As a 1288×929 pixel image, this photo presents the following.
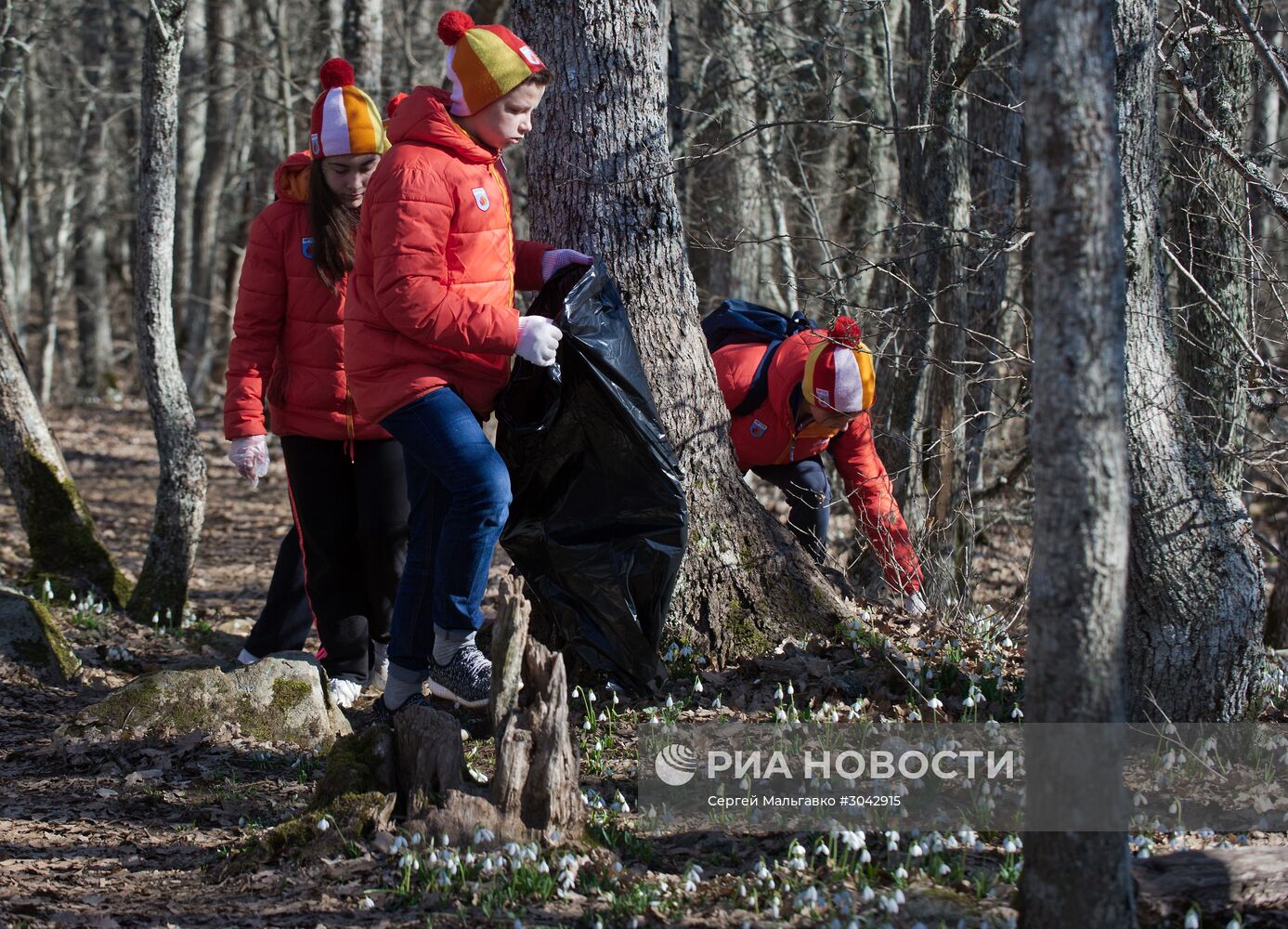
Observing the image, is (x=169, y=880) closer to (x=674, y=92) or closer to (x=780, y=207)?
(x=780, y=207)

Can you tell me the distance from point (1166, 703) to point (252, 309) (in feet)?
11.7

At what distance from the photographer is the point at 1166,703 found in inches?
162

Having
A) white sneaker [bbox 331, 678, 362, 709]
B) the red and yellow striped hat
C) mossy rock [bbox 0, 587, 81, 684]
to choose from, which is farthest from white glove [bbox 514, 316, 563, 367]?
mossy rock [bbox 0, 587, 81, 684]

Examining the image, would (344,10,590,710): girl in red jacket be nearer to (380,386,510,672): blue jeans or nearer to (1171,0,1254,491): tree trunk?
(380,386,510,672): blue jeans

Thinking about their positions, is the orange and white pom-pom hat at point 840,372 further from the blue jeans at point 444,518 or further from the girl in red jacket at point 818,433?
the blue jeans at point 444,518

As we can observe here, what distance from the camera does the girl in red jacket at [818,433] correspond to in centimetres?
555

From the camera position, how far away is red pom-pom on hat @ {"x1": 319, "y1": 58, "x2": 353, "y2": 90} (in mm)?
4492

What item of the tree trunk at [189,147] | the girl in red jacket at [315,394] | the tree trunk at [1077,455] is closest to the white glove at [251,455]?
the girl in red jacket at [315,394]

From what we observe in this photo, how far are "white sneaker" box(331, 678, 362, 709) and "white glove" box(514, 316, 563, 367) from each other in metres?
1.82

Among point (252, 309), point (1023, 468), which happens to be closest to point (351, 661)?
point (252, 309)

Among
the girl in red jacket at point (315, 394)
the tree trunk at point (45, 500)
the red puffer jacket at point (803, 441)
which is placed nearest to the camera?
the girl in red jacket at point (315, 394)

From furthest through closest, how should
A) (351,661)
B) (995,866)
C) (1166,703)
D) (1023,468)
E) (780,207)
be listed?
(780,207) → (1023,468) → (351,661) → (1166,703) → (995,866)

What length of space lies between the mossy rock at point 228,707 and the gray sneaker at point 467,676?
2.25ft

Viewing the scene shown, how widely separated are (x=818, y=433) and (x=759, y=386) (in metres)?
0.36
